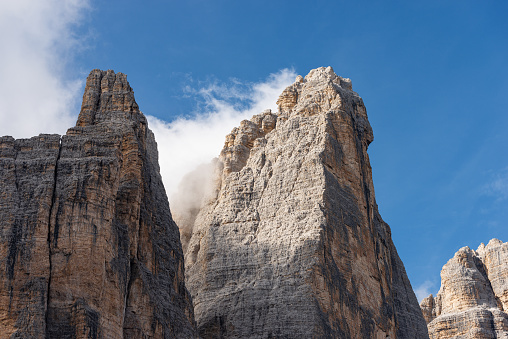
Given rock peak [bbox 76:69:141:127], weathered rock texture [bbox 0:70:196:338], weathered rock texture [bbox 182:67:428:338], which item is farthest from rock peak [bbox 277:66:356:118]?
weathered rock texture [bbox 0:70:196:338]

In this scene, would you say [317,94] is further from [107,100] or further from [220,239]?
[107,100]

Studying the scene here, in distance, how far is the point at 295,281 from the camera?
89.2 metres

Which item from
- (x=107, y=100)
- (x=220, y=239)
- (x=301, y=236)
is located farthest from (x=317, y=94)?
(x=107, y=100)

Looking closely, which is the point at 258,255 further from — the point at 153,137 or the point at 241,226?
the point at 153,137

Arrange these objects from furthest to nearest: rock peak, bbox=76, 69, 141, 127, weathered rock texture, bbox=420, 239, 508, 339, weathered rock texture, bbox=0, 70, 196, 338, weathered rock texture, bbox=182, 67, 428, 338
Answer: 1. weathered rock texture, bbox=420, 239, 508, 339
2. weathered rock texture, bbox=182, 67, 428, 338
3. rock peak, bbox=76, 69, 141, 127
4. weathered rock texture, bbox=0, 70, 196, 338

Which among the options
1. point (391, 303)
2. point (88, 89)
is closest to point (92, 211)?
point (88, 89)

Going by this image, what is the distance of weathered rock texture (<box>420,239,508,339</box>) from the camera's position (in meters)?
124

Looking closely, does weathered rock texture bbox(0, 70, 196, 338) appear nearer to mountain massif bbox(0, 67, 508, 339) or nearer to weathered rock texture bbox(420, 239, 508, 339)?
mountain massif bbox(0, 67, 508, 339)

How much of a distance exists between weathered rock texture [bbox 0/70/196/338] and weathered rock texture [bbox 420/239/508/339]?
53122 mm

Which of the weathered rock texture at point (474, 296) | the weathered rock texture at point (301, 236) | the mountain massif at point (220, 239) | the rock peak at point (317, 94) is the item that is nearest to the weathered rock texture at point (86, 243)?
the mountain massif at point (220, 239)

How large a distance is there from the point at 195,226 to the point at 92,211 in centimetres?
4043

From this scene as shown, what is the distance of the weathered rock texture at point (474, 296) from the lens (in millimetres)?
123750

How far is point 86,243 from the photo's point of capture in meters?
65.6

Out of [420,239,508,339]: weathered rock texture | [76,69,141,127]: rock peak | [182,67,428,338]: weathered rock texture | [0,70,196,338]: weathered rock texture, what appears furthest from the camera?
[420,239,508,339]: weathered rock texture
